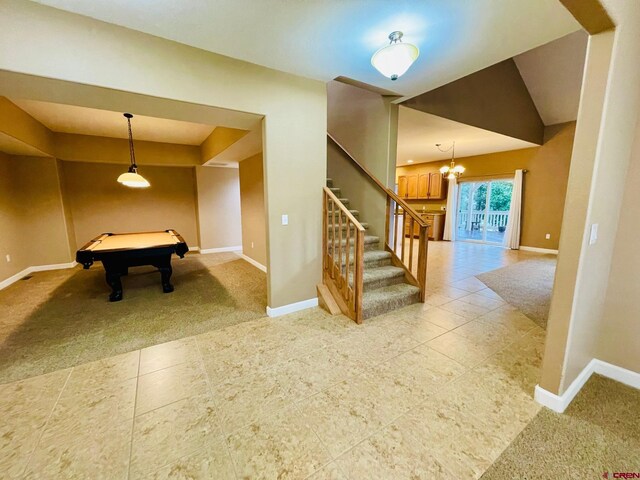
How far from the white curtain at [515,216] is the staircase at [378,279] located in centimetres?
529

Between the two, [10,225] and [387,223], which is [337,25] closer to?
[387,223]

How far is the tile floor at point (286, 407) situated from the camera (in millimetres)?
1301

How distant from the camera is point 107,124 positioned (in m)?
4.35

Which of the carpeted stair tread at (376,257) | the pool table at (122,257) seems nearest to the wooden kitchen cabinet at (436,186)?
the carpeted stair tread at (376,257)

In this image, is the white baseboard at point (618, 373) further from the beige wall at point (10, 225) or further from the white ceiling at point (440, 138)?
the beige wall at point (10, 225)

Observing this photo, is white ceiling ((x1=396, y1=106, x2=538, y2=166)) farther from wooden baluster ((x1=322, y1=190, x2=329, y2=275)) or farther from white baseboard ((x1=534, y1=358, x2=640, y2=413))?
white baseboard ((x1=534, y1=358, x2=640, y2=413))

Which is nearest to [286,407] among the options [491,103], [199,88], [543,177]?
[199,88]

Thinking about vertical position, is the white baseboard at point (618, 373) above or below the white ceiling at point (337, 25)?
below

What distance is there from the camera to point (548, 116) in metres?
6.13

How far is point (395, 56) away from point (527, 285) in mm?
3961

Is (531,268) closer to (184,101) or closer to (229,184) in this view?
(184,101)

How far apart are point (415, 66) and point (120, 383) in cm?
382

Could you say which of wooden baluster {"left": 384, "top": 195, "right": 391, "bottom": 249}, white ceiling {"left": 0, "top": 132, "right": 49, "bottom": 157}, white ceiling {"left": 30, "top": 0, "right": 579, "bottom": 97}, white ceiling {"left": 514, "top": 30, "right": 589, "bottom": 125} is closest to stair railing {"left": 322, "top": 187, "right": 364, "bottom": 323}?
wooden baluster {"left": 384, "top": 195, "right": 391, "bottom": 249}

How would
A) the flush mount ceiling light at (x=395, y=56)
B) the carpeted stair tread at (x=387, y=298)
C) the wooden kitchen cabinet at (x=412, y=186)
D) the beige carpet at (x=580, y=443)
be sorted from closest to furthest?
the beige carpet at (x=580, y=443) → the flush mount ceiling light at (x=395, y=56) → the carpeted stair tread at (x=387, y=298) → the wooden kitchen cabinet at (x=412, y=186)
